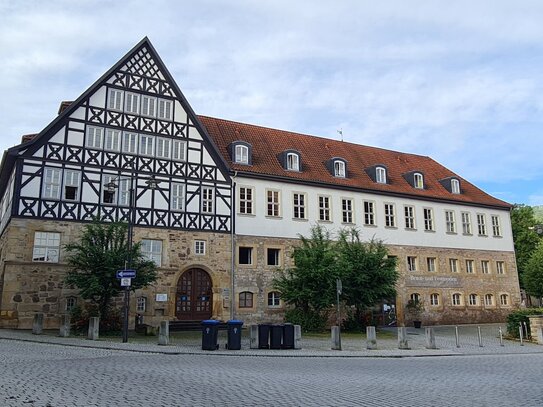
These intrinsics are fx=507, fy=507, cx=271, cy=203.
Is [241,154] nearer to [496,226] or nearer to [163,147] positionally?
[163,147]

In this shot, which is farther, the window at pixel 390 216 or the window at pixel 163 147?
the window at pixel 390 216

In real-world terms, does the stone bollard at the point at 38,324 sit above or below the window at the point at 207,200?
below

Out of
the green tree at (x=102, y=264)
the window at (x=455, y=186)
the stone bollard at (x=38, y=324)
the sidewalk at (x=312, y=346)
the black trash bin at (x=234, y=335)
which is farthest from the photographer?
the window at (x=455, y=186)

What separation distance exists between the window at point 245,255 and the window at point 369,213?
8930 mm

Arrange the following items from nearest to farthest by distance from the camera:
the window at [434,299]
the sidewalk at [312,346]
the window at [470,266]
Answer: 1. the sidewalk at [312,346]
2. the window at [434,299]
3. the window at [470,266]

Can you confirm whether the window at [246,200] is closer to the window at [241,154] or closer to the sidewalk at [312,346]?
the window at [241,154]

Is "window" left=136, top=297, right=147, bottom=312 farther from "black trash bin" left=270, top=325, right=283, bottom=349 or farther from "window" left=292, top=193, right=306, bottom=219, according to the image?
"window" left=292, top=193, right=306, bottom=219

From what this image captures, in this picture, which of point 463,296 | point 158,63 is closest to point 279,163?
point 158,63

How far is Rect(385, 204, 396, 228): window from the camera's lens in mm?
35281

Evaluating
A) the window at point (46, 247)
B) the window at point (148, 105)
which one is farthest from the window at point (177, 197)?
the window at point (46, 247)

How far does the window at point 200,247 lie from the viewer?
28.3 m

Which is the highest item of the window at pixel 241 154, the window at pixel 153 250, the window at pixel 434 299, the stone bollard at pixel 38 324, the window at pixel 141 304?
the window at pixel 241 154

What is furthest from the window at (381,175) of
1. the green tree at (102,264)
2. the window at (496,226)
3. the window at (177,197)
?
the green tree at (102,264)

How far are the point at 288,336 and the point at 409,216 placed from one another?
66.1ft
